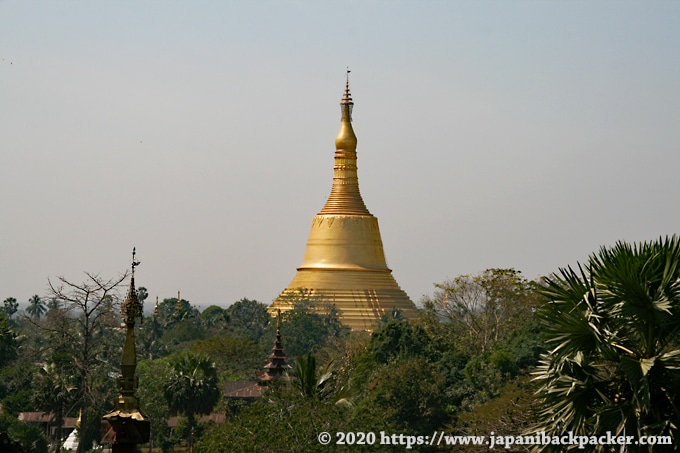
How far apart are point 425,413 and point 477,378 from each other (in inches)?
96.8

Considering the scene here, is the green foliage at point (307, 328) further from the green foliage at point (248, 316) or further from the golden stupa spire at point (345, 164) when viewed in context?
the green foliage at point (248, 316)

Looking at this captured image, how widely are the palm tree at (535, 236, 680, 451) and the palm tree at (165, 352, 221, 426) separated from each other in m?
29.4

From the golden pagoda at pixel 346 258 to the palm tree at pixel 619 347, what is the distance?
56.3 m

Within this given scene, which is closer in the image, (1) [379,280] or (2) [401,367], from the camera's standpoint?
(2) [401,367]

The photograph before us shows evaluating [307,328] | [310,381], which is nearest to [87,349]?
[310,381]

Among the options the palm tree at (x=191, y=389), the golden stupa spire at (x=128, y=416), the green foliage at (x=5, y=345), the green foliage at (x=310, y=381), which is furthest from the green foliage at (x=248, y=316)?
the golden stupa spire at (x=128, y=416)

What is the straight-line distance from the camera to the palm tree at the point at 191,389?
45.9m

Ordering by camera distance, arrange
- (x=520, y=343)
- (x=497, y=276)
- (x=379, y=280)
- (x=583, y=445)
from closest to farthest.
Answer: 1. (x=583, y=445)
2. (x=520, y=343)
3. (x=497, y=276)
4. (x=379, y=280)

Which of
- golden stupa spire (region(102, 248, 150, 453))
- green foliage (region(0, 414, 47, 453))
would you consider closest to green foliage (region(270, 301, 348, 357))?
green foliage (region(0, 414, 47, 453))

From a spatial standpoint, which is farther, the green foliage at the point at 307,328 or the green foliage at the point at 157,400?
the green foliage at the point at 307,328

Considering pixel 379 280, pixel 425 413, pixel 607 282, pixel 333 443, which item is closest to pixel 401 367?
pixel 425 413

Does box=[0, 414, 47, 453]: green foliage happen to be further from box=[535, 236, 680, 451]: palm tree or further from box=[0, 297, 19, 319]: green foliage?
box=[0, 297, 19, 319]: green foliage

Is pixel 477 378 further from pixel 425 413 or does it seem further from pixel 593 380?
pixel 593 380

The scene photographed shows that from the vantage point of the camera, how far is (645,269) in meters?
17.1
